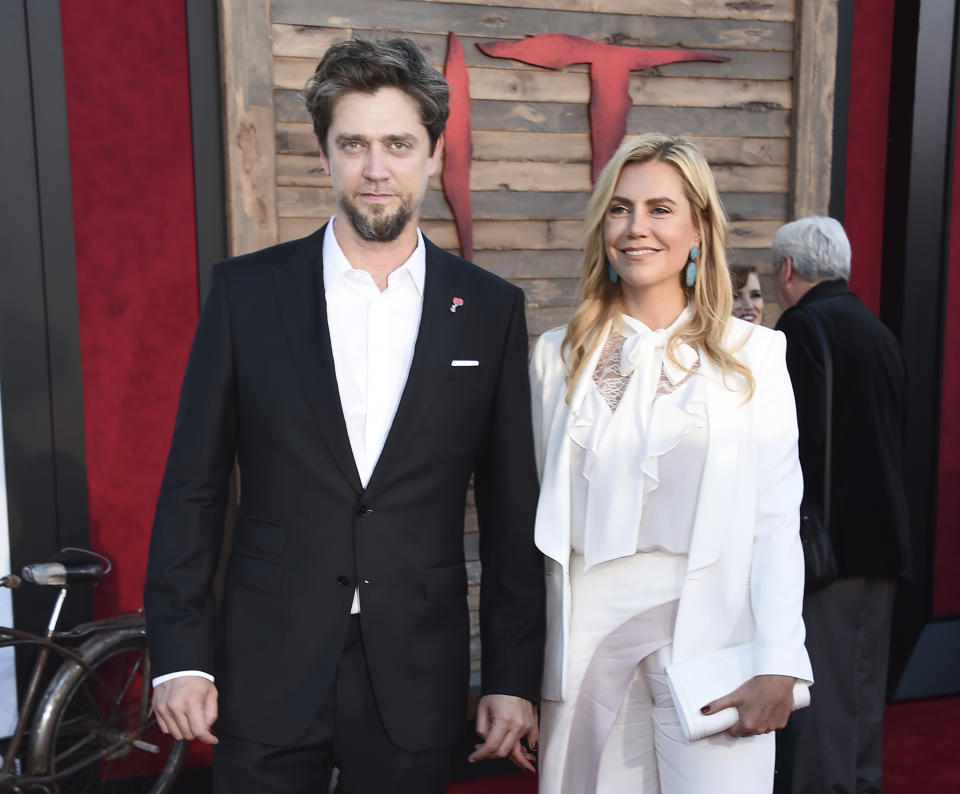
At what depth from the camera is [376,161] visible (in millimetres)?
2043

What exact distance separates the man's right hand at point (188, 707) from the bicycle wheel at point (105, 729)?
1993 millimetres

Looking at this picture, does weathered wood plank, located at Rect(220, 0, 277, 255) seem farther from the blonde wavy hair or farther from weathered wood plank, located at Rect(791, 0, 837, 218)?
weathered wood plank, located at Rect(791, 0, 837, 218)

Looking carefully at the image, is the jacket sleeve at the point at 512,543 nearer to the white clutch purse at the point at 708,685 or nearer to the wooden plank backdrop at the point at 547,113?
the white clutch purse at the point at 708,685

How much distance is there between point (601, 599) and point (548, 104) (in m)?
2.64

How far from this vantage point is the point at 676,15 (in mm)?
4309

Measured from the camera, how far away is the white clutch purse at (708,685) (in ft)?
6.79

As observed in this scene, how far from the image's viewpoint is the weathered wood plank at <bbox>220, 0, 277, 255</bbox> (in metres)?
3.65

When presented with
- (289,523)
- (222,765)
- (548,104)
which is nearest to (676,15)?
(548,104)

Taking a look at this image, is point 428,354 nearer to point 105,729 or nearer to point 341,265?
point 341,265

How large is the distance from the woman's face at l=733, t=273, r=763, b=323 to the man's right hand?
304 centimetres

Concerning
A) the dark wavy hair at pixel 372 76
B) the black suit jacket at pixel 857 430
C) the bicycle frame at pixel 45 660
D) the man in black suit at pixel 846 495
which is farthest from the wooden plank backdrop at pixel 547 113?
the dark wavy hair at pixel 372 76

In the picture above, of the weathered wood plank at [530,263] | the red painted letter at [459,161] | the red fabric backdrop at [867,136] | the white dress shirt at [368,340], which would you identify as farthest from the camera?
the red fabric backdrop at [867,136]

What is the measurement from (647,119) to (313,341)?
2.81 meters

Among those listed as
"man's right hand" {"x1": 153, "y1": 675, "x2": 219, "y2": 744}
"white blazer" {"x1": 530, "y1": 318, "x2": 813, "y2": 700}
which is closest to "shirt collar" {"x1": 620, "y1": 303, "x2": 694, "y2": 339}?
"white blazer" {"x1": 530, "y1": 318, "x2": 813, "y2": 700}
